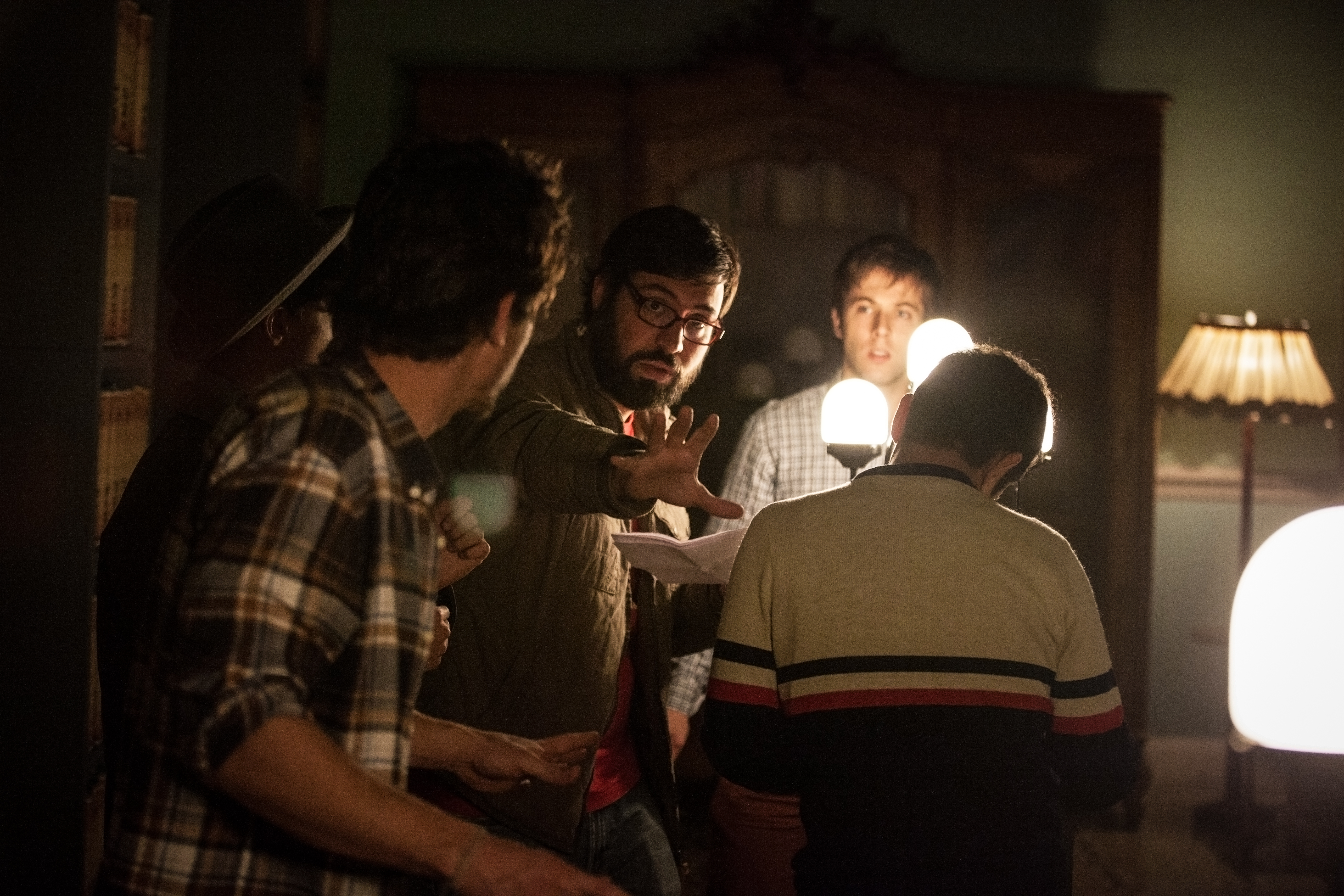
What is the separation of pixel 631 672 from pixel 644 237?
64 centimetres

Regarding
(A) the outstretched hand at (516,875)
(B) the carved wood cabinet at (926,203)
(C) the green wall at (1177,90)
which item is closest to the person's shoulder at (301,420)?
(A) the outstretched hand at (516,875)

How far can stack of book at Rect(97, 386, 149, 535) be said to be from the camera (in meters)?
2.66

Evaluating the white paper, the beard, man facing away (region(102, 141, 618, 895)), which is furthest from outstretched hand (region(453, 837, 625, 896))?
the beard

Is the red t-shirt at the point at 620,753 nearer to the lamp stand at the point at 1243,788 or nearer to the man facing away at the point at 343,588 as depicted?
the man facing away at the point at 343,588

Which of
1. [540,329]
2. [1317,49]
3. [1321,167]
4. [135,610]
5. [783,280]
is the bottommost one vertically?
[135,610]

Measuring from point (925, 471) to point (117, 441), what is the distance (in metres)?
1.96

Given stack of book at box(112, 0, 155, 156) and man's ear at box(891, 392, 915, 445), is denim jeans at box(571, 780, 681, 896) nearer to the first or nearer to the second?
man's ear at box(891, 392, 915, 445)

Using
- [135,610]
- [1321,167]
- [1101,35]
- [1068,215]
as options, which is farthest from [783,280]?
[135,610]

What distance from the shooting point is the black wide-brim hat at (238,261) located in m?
1.60

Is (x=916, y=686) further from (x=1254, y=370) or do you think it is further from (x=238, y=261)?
(x=1254, y=370)

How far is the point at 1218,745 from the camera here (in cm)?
444

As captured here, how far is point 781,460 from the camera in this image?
2684 mm

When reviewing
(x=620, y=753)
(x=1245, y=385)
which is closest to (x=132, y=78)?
(x=620, y=753)

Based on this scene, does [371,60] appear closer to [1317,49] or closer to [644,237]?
[644,237]
